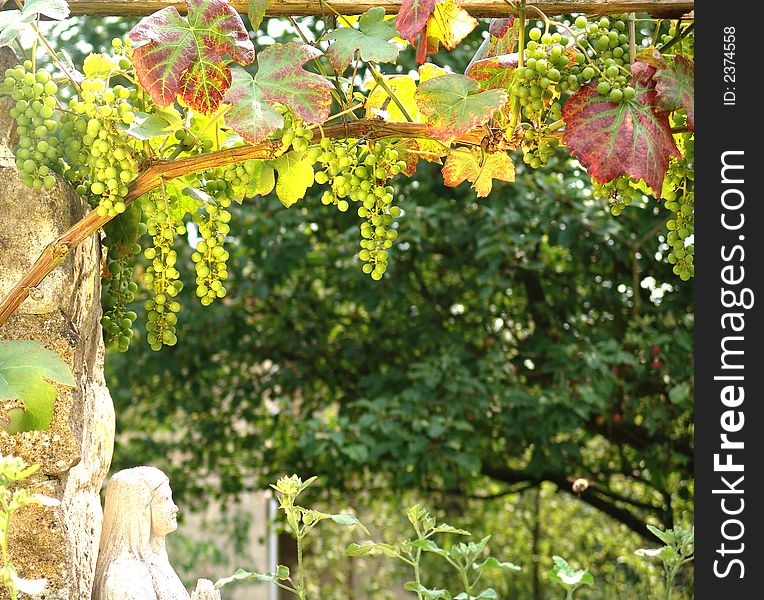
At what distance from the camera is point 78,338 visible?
3.94 ft

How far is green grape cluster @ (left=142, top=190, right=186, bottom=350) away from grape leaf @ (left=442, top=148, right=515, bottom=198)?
0.37m

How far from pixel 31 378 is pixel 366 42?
532 mm

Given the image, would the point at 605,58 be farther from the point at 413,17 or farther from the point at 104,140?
the point at 104,140

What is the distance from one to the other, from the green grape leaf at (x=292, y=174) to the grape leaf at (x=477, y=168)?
0.64 feet

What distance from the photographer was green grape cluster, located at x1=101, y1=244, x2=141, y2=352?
1.34 m

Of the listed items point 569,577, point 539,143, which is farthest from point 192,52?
point 569,577

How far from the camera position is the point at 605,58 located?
3.72 feet

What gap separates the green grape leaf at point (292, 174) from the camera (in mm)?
1250

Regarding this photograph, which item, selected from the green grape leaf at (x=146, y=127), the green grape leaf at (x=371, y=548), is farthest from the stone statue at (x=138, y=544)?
the green grape leaf at (x=146, y=127)

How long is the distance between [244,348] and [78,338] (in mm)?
3058

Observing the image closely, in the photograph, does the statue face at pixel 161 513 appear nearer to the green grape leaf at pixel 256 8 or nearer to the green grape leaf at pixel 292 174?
the green grape leaf at pixel 292 174

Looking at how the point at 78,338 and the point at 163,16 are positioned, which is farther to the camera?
the point at 78,338

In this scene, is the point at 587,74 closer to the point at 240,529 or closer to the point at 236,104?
the point at 236,104

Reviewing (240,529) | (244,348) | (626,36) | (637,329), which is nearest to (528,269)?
(637,329)
